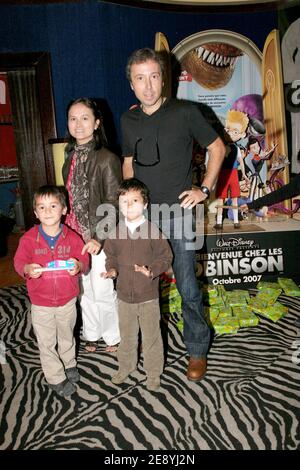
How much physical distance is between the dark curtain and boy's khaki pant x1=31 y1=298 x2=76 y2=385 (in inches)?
81.6

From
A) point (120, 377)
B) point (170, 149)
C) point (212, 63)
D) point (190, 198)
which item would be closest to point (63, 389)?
point (120, 377)

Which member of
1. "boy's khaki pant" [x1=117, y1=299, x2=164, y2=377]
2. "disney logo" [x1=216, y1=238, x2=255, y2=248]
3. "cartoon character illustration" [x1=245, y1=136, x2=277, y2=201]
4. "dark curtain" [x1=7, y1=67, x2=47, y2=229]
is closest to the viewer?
"boy's khaki pant" [x1=117, y1=299, x2=164, y2=377]

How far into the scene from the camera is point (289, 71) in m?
3.71

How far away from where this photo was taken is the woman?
201cm

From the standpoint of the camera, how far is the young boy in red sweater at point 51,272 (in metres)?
1.88

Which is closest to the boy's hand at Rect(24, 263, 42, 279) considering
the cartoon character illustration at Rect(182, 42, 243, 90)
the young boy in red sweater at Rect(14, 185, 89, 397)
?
the young boy in red sweater at Rect(14, 185, 89, 397)

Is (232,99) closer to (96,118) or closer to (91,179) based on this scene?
(96,118)

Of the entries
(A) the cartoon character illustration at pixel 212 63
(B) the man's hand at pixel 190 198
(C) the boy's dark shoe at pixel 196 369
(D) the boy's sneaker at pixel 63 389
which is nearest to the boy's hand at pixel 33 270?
(D) the boy's sneaker at pixel 63 389

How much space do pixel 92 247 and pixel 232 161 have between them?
2.09 metres

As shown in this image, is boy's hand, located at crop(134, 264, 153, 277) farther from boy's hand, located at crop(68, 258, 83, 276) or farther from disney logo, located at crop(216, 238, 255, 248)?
disney logo, located at crop(216, 238, 255, 248)

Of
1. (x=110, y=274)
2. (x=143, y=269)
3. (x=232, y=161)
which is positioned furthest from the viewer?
(x=232, y=161)

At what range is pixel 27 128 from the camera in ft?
11.9

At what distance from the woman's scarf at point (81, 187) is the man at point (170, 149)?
23 cm
